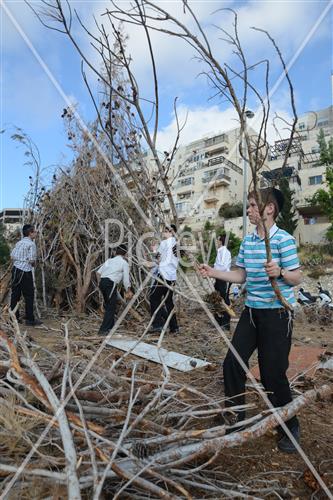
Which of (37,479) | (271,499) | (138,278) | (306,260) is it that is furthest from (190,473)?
(306,260)

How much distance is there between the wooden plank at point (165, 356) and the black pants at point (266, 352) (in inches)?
Answer: 48.7

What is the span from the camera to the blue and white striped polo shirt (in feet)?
7.02

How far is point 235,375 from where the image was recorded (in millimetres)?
2217

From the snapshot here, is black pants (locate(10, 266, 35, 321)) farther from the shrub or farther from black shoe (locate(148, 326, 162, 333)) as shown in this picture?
the shrub

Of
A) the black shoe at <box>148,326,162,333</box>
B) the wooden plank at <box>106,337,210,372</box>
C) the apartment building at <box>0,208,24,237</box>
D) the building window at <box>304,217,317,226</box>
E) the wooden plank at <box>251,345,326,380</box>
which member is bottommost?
the wooden plank at <box>251,345,326,380</box>

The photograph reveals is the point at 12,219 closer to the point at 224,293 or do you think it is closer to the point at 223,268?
the point at 223,268

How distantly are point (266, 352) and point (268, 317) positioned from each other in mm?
205

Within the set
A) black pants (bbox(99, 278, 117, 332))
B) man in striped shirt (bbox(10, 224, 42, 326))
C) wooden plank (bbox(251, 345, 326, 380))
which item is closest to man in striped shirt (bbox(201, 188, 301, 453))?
wooden plank (bbox(251, 345, 326, 380))

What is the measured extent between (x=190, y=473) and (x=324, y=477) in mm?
728

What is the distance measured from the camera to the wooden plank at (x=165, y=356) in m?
3.74

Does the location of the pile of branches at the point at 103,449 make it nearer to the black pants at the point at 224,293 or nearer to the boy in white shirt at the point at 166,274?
the boy in white shirt at the point at 166,274

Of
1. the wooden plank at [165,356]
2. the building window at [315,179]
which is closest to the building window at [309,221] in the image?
the building window at [315,179]

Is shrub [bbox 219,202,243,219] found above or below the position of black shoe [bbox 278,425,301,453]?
above

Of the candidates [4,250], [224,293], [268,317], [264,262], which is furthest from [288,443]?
[4,250]
